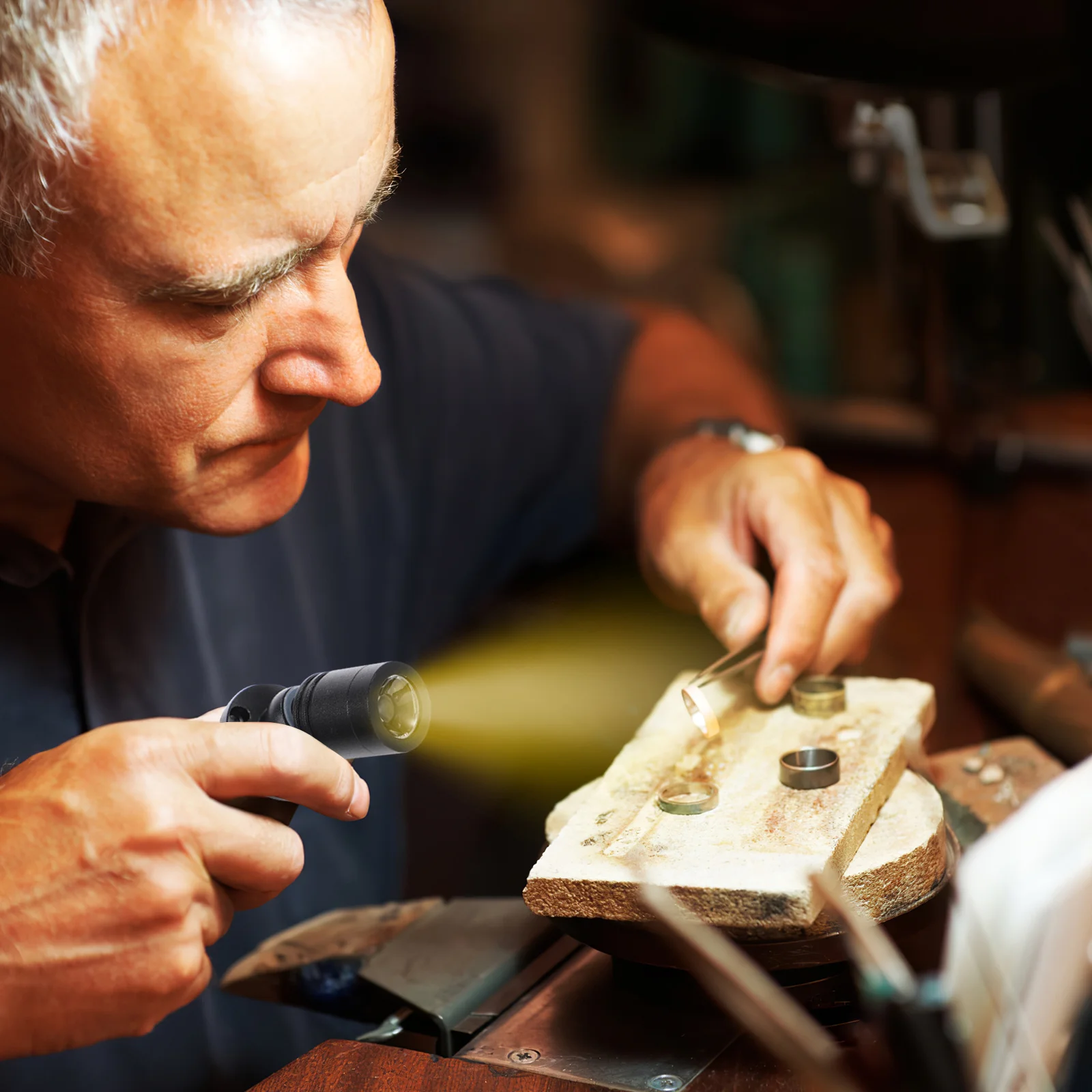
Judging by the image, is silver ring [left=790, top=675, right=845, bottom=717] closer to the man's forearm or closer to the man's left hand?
the man's left hand

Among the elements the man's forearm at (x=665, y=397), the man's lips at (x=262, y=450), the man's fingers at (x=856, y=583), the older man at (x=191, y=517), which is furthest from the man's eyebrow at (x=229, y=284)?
the man's forearm at (x=665, y=397)

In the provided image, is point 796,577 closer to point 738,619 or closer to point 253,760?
point 738,619

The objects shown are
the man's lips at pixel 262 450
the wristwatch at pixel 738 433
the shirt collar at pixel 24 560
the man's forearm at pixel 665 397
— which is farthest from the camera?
the man's forearm at pixel 665 397

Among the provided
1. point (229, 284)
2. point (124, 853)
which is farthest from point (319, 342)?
point (124, 853)

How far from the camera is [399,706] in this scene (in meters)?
0.70

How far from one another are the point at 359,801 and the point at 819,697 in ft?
1.10

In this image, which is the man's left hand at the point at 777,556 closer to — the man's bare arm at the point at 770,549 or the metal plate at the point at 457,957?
the man's bare arm at the point at 770,549

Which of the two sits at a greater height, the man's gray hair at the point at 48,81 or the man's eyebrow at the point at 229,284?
the man's gray hair at the point at 48,81

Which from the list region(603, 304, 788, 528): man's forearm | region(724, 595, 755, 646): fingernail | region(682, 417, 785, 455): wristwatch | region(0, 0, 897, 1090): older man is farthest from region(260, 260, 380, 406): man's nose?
region(603, 304, 788, 528): man's forearm

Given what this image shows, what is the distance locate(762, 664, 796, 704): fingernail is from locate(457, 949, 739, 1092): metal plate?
0.76 ft

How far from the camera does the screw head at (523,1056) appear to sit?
2.20 ft

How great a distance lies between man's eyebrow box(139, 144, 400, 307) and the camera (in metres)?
0.68

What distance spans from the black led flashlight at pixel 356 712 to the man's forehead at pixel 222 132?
0.81 feet

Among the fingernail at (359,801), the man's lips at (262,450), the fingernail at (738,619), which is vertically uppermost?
the man's lips at (262,450)
